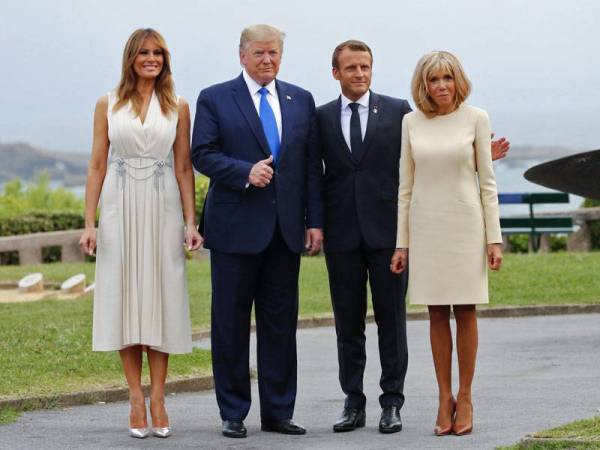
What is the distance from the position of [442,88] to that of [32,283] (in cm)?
1294

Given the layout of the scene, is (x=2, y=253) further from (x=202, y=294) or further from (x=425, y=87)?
(x=425, y=87)

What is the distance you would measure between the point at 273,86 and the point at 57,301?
32.2ft

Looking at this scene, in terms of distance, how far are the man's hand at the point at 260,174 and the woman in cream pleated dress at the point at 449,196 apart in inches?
28.0

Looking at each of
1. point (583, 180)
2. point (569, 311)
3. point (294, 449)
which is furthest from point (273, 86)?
point (569, 311)

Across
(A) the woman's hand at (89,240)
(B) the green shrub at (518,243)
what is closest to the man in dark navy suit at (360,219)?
(A) the woman's hand at (89,240)

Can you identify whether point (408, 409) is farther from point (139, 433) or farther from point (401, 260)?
point (139, 433)

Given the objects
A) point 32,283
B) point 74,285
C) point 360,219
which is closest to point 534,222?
point 74,285

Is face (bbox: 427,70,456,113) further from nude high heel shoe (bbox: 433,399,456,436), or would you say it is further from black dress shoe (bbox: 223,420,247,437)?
black dress shoe (bbox: 223,420,247,437)

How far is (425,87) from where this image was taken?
8344 millimetres

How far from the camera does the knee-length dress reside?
8359 mm

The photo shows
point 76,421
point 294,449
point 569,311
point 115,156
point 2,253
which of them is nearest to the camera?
point 294,449

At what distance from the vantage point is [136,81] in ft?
28.8

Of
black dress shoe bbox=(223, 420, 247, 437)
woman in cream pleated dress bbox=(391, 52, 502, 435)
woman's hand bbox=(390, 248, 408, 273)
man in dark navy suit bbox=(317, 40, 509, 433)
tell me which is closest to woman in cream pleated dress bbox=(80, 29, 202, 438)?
black dress shoe bbox=(223, 420, 247, 437)

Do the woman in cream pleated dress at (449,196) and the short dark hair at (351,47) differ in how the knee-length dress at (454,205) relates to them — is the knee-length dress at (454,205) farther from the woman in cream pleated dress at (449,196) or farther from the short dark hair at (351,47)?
the short dark hair at (351,47)
